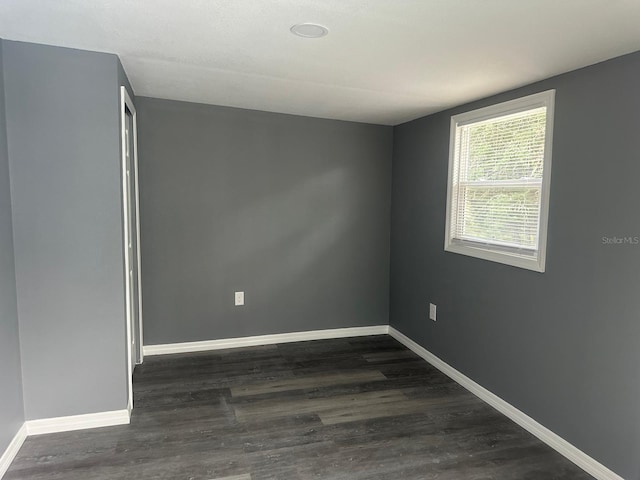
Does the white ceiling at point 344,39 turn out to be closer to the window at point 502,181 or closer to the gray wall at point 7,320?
the window at point 502,181

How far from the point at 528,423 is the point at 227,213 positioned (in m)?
2.78

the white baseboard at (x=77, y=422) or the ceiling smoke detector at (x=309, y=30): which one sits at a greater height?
the ceiling smoke detector at (x=309, y=30)

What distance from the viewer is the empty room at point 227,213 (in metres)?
2.02

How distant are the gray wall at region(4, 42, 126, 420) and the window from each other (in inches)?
95.2

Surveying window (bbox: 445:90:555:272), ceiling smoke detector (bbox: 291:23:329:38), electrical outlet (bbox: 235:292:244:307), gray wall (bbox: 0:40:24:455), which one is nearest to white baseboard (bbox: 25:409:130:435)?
gray wall (bbox: 0:40:24:455)

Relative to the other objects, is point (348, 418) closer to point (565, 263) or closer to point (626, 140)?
point (565, 263)

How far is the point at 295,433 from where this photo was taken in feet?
8.29

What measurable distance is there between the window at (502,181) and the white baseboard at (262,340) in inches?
56.1

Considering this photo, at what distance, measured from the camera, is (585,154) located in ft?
7.43

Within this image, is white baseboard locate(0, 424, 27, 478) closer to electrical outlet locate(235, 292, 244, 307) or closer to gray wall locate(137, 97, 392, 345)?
gray wall locate(137, 97, 392, 345)

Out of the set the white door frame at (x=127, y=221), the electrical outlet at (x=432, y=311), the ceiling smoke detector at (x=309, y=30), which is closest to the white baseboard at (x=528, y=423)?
the electrical outlet at (x=432, y=311)

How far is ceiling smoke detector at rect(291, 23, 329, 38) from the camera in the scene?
186 centimetres

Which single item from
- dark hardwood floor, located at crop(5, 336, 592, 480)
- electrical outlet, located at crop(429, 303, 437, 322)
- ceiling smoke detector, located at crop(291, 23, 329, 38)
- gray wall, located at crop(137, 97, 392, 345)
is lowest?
dark hardwood floor, located at crop(5, 336, 592, 480)


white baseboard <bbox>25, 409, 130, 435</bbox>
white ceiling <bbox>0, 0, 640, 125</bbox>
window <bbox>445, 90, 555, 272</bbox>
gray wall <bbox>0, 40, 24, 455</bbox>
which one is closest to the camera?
white ceiling <bbox>0, 0, 640, 125</bbox>
